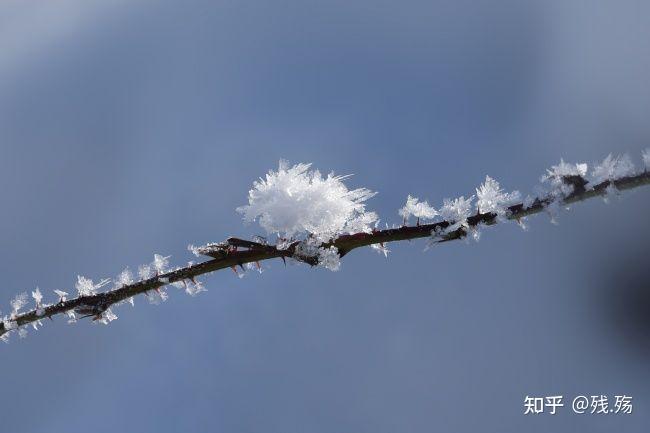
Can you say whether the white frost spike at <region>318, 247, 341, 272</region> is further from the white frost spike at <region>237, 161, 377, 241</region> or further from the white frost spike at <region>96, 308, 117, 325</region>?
the white frost spike at <region>96, 308, 117, 325</region>

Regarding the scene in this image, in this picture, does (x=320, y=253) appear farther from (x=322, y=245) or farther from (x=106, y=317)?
(x=106, y=317)

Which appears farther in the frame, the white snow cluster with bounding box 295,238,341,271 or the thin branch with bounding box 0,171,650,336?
the white snow cluster with bounding box 295,238,341,271

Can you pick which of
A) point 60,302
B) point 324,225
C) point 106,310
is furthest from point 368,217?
point 60,302

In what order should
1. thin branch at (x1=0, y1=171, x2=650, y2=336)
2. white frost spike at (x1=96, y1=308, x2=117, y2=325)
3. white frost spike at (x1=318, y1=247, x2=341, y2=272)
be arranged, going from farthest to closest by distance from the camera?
white frost spike at (x1=96, y1=308, x2=117, y2=325), white frost spike at (x1=318, y1=247, x2=341, y2=272), thin branch at (x1=0, y1=171, x2=650, y2=336)

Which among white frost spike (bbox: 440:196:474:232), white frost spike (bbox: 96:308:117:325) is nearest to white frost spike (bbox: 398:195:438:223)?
white frost spike (bbox: 440:196:474:232)

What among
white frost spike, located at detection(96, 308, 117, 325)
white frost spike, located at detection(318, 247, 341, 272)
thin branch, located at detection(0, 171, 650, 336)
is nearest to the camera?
thin branch, located at detection(0, 171, 650, 336)

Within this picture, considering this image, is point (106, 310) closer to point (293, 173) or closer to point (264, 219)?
point (264, 219)
